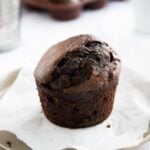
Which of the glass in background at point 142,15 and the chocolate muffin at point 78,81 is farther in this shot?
the glass in background at point 142,15

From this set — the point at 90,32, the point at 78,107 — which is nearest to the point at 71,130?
the point at 78,107

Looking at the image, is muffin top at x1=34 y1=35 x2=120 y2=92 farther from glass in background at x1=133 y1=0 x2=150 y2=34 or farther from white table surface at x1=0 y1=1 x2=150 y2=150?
glass in background at x1=133 y1=0 x2=150 y2=34

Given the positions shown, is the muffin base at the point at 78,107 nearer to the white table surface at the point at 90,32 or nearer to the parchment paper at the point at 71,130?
the parchment paper at the point at 71,130

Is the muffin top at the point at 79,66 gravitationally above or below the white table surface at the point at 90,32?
above

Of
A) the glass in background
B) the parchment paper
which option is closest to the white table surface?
the glass in background

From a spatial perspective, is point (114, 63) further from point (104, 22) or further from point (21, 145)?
Answer: point (104, 22)

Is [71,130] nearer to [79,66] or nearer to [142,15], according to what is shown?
[79,66]

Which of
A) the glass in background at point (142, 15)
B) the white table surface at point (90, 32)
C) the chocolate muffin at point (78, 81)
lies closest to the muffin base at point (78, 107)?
the chocolate muffin at point (78, 81)

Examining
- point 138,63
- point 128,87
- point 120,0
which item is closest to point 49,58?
point 128,87
